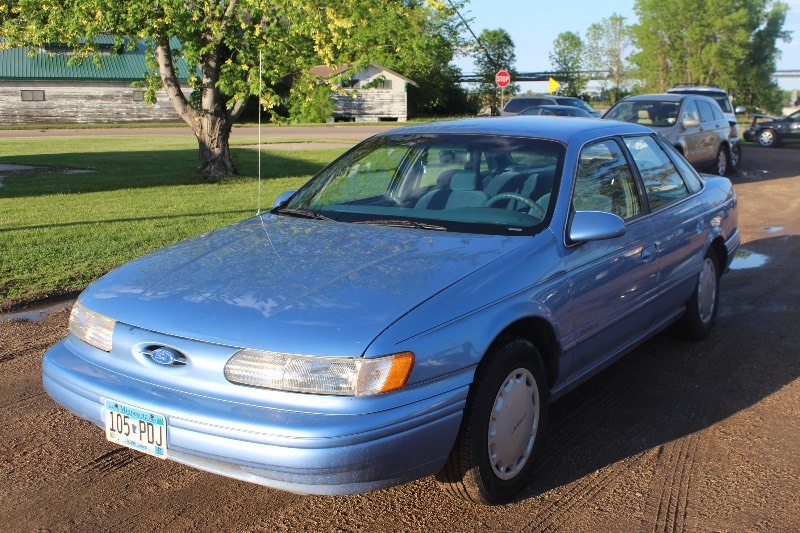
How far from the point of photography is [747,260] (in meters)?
9.07

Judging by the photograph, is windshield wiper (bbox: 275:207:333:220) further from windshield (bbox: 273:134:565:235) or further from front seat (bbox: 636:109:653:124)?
front seat (bbox: 636:109:653:124)

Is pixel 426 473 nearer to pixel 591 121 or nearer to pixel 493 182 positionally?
pixel 493 182

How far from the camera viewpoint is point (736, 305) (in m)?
7.17

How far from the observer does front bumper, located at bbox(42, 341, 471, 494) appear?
298 centimetres

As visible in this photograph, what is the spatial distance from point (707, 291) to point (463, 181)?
237 centimetres

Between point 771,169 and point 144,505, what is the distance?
64.1 ft

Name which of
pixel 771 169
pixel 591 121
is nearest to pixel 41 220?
pixel 591 121

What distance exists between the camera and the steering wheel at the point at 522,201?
14.0ft

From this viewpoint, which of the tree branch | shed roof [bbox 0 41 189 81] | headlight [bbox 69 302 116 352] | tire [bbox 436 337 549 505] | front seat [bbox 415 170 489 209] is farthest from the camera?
shed roof [bbox 0 41 189 81]

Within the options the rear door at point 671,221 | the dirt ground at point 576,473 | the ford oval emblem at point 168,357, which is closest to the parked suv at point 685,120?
the rear door at point 671,221

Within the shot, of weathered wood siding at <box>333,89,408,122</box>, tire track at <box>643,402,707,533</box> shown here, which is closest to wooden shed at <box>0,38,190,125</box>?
weathered wood siding at <box>333,89,408,122</box>

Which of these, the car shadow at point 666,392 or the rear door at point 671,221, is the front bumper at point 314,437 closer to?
the car shadow at point 666,392

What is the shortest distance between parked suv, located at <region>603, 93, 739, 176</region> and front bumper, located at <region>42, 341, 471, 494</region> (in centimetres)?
1274

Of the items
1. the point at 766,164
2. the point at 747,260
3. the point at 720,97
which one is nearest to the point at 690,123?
the point at 747,260
